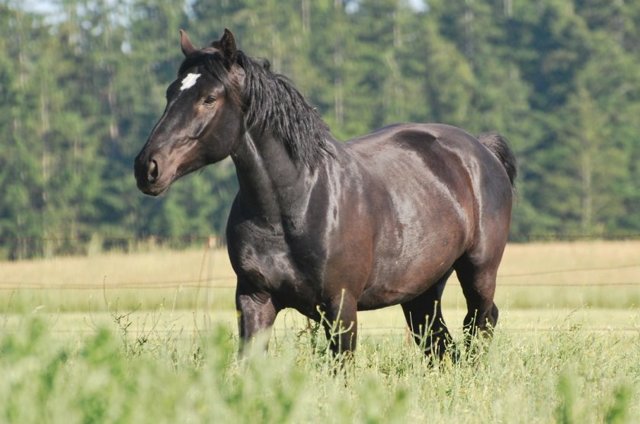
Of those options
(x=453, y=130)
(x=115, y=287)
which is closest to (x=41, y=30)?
(x=115, y=287)

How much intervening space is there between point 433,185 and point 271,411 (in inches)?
151

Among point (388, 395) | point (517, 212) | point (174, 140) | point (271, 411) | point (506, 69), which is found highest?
point (174, 140)

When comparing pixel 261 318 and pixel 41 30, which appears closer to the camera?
pixel 261 318

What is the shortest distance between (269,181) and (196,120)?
63cm

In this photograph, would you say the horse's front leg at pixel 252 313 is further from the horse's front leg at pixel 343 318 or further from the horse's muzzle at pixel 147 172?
the horse's muzzle at pixel 147 172

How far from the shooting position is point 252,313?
7.28 m

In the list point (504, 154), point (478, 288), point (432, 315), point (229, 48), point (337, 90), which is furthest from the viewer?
point (337, 90)

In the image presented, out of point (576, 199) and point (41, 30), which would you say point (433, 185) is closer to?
point (576, 199)

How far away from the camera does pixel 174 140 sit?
6.80 m

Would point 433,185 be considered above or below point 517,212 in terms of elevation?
above

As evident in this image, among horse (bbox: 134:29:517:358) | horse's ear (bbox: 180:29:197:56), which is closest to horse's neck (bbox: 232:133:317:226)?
horse (bbox: 134:29:517:358)

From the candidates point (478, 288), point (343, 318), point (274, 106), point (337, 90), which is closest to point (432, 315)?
point (478, 288)

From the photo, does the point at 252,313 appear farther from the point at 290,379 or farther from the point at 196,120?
the point at 290,379

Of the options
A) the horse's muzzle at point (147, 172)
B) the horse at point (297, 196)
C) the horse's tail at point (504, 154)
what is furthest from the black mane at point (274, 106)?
the horse's tail at point (504, 154)
